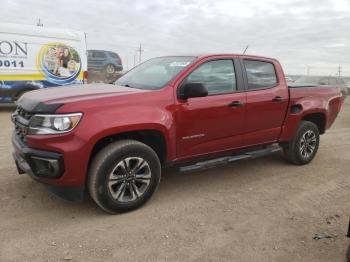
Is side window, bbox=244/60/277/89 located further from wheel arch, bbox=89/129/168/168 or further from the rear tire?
wheel arch, bbox=89/129/168/168

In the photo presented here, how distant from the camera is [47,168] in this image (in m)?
3.64

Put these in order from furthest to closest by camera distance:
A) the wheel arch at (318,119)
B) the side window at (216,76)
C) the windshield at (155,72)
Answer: the wheel arch at (318,119), the side window at (216,76), the windshield at (155,72)

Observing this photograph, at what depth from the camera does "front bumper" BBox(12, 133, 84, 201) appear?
3555mm

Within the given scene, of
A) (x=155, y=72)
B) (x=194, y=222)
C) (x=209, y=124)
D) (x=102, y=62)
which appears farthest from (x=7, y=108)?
(x=194, y=222)

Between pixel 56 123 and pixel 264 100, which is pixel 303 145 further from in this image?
pixel 56 123

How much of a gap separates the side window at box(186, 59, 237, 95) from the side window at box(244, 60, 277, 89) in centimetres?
31

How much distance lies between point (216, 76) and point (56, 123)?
2.16 m

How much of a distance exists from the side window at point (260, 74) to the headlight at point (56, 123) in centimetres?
254

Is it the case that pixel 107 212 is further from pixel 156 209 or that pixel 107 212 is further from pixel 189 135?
pixel 189 135

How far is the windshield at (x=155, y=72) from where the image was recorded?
448cm

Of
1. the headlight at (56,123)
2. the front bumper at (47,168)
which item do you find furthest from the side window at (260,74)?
the front bumper at (47,168)

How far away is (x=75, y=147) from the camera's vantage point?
3574 mm

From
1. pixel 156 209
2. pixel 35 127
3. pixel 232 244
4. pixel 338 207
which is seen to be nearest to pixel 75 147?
pixel 35 127

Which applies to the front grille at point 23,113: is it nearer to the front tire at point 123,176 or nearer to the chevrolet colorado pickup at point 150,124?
the chevrolet colorado pickup at point 150,124
